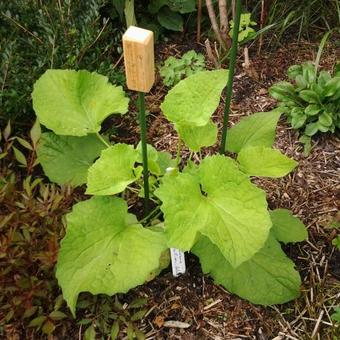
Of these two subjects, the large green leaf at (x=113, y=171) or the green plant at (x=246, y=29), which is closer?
the large green leaf at (x=113, y=171)

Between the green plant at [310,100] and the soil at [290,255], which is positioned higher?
the green plant at [310,100]

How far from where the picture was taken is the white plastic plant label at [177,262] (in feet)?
5.82

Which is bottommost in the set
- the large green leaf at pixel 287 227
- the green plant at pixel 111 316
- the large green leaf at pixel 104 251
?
the green plant at pixel 111 316

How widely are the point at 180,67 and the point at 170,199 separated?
1.07 metres

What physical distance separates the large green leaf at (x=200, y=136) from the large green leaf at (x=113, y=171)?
206 mm

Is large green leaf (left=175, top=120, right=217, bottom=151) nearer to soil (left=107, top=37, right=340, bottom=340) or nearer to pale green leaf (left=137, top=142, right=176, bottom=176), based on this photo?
pale green leaf (left=137, top=142, right=176, bottom=176)

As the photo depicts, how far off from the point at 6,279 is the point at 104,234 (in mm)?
325

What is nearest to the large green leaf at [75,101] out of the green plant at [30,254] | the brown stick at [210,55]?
the green plant at [30,254]

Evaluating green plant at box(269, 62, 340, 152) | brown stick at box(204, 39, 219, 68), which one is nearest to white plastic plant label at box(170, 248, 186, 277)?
green plant at box(269, 62, 340, 152)

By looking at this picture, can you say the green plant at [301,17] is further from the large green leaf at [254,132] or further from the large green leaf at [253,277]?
the large green leaf at [253,277]

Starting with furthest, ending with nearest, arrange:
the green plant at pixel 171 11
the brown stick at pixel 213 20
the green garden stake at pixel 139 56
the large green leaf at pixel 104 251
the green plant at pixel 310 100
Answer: the green plant at pixel 171 11
the brown stick at pixel 213 20
the green plant at pixel 310 100
the large green leaf at pixel 104 251
the green garden stake at pixel 139 56

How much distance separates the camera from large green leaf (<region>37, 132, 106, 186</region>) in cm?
196

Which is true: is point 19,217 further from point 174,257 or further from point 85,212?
point 174,257

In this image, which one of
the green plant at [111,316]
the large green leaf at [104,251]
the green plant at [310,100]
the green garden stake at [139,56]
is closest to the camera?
the green garden stake at [139,56]
